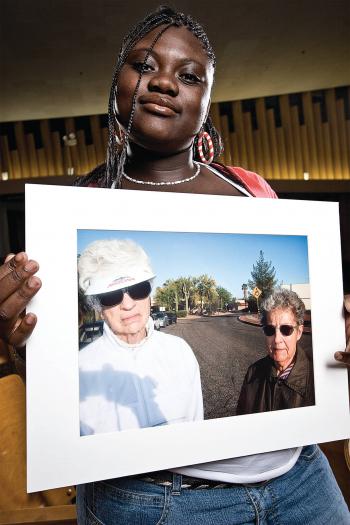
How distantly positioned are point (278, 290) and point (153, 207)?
18 centimetres

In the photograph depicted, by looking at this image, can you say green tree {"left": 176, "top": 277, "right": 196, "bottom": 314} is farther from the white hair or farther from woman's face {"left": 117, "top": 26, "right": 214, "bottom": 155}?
woman's face {"left": 117, "top": 26, "right": 214, "bottom": 155}

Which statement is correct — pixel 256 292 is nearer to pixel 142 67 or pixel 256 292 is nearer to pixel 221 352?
pixel 221 352

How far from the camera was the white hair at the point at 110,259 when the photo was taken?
0.45m

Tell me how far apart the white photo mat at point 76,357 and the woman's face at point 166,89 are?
0.11 meters

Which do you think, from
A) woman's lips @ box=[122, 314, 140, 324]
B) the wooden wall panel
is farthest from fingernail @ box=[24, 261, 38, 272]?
the wooden wall panel

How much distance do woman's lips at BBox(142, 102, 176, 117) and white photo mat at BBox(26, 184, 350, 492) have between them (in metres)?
0.12

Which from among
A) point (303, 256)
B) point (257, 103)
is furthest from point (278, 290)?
point (257, 103)

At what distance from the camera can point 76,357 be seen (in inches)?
17.2

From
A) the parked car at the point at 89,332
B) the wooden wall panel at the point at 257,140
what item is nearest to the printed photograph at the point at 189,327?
the parked car at the point at 89,332

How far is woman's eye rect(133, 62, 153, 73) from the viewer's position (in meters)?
0.54

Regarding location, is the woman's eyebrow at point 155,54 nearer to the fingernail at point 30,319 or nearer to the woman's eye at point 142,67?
the woman's eye at point 142,67

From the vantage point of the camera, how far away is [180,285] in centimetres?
50

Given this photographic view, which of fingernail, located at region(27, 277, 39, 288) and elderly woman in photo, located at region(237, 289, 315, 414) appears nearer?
fingernail, located at region(27, 277, 39, 288)

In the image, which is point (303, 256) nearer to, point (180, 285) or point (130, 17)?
point (180, 285)
